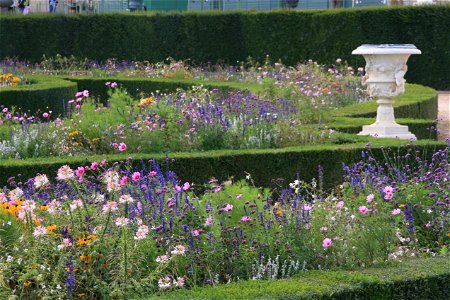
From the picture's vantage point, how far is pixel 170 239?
5012mm

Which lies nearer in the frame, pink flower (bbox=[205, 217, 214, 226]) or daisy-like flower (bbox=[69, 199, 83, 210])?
daisy-like flower (bbox=[69, 199, 83, 210])

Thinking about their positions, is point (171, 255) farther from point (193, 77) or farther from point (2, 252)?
point (193, 77)

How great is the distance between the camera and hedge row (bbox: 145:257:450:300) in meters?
4.40

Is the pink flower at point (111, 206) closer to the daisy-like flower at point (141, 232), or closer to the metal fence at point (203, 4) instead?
the daisy-like flower at point (141, 232)

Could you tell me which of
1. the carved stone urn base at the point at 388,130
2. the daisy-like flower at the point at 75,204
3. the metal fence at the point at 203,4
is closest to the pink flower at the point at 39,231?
the daisy-like flower at the point at 75,204

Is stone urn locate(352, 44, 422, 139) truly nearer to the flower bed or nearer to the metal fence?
the flower bed

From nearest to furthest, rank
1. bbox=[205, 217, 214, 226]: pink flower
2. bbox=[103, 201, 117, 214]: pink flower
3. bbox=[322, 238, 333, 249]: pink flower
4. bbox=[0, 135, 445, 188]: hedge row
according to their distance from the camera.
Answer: bbox=[103, 201, 117, 214]: pink flower → bbox=[322, 238, 333, 249]: pink flower → bbox=[205, 217, 214, 226]: pink flower → bbox=[0, 135, 445, 188]: hedge row

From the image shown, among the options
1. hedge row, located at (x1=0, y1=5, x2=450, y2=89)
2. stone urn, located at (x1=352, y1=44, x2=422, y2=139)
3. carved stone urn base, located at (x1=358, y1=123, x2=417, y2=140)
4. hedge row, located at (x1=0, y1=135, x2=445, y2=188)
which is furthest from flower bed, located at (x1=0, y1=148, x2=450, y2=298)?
hedge row, located at (x1=0, y1=5, x2=450, y2=89)

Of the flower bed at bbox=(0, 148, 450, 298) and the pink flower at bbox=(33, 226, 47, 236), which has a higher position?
the pink flower at bbox=(33, 226, 47, 236)

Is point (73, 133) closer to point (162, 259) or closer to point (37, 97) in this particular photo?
point (37, 97)

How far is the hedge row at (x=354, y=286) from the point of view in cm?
440

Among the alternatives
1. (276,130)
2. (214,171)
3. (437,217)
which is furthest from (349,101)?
(437,217)

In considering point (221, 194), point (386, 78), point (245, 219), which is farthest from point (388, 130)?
point (245, 219)

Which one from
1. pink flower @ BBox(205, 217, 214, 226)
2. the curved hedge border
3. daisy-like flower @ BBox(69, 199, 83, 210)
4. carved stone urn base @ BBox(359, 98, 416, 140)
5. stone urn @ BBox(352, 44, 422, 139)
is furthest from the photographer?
the curved hedge border
